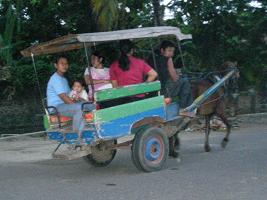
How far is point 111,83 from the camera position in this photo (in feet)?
30.2

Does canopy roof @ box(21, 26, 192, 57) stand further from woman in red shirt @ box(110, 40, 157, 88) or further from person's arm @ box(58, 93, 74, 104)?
person's arm @ box(58, 93, 74, 104)

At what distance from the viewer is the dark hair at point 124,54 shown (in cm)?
925

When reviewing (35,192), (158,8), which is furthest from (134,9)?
(35,192)

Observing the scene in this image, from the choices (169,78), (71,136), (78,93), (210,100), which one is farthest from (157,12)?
(71,136)

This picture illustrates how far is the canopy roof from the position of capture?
27.0 ft

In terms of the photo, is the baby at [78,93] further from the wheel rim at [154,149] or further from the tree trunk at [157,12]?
the tree trunk at [157,12]

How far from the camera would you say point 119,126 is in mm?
8578

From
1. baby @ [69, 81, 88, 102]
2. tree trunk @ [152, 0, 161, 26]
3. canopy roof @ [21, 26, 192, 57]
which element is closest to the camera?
canopy roof @ [21, 26, 192, 57]

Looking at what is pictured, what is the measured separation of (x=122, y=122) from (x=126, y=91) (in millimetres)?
483

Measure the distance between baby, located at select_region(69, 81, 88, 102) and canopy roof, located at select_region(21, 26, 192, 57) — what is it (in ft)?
2.38

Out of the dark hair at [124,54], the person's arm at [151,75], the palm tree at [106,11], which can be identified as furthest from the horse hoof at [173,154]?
the palm tree at [106,11]

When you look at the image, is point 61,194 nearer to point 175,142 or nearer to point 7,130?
point 175,142

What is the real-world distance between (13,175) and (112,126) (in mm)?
2159

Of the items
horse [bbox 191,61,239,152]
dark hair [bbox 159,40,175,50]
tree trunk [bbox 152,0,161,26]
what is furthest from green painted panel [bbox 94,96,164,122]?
tree trunk [bbox 152,0,161,26]
